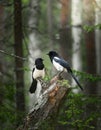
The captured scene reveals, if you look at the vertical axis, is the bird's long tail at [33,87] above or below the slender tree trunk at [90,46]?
below

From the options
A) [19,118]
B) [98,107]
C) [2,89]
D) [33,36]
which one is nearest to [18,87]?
[2,89]

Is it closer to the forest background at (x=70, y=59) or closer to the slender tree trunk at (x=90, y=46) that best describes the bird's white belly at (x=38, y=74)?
the forest background at (x=70, y=59)

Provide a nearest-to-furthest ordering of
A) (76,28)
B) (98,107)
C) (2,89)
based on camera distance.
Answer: (98,107)
(2,89)
(76,28)

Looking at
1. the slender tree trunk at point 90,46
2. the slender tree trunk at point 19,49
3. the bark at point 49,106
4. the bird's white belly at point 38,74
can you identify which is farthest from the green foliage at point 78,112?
the slender tree trunk at point 90,46

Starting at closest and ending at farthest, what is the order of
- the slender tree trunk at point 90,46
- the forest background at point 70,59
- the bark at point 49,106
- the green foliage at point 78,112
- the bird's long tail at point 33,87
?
the bark at point 49,106 < the green foliage at point 78,112 < the bird's long tail at point 33,87 < the forest background at point 70,59 < the slender tree trunk at point 90,46

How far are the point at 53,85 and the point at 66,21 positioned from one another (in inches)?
542

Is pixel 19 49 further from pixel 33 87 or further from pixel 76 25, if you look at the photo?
pixel 76 25

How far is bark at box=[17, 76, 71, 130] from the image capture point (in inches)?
400

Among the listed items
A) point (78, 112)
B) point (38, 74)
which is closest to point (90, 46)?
point (38, 74)

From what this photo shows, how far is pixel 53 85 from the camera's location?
10.3 meters

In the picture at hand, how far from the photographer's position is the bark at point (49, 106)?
10148mm

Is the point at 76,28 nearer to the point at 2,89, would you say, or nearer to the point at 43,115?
the point at 2,89

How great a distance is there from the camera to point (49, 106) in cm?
1023

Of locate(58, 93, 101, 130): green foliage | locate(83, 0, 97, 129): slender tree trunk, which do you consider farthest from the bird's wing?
locate(83, 0, 97, 129): slender tree trunk
